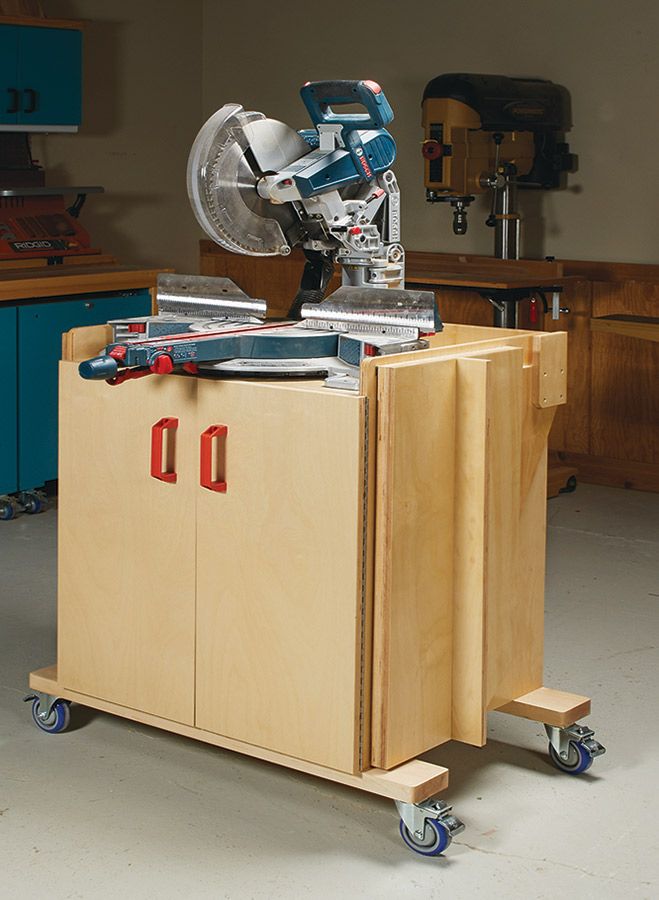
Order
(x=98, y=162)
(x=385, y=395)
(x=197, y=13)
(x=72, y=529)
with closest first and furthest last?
(x=385, y=395) → (x=72, y=529) → (x=98, y=162) → (x=197, y=13)

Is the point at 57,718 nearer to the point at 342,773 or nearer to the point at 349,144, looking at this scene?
the point at 342,773

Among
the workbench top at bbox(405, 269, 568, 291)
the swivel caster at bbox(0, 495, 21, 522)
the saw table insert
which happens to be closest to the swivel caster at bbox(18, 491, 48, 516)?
the swivel caster at bbox(0, 495, 21, 522)

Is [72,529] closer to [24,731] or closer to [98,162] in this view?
[24,731]

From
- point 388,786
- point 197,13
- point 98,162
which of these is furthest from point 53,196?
point 388,786

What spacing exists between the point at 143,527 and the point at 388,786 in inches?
30.1

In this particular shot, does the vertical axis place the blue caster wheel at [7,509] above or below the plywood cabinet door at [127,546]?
below

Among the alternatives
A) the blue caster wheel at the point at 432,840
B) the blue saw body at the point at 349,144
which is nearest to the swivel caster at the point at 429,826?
the blue caster wheel at the point at 432,840

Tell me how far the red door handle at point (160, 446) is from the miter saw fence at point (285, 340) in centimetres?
11

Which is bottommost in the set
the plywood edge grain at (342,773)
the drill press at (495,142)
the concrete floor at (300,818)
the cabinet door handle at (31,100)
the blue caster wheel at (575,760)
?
the concrete floor at (300,818)

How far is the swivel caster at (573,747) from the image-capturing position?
2918 mm

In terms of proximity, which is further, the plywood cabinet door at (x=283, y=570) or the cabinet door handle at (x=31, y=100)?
the cabinet door handle at (x=31, y=100)

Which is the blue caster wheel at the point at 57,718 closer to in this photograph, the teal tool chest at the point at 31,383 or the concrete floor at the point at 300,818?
the concrete floor at the point at 300,818

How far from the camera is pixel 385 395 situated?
252 centimetres

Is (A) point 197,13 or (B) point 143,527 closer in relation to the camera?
(B) point 143,527
